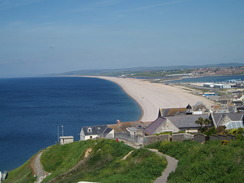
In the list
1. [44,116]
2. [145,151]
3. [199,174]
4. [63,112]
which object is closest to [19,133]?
[44,116]

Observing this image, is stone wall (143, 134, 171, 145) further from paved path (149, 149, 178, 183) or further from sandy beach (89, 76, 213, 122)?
sandy beach (89, 76, 213, 122)

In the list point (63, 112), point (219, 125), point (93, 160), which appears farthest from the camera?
point (63, 112)

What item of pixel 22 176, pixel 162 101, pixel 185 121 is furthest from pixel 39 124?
pixel 185 121

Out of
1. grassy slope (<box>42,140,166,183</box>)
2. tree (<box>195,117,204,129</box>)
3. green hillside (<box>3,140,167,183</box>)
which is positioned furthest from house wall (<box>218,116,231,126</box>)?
grassy slope (<box>42,140,166,183</box>)

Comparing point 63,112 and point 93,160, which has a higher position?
point 93,160

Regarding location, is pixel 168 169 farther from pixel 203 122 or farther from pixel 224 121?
pixel 224 121

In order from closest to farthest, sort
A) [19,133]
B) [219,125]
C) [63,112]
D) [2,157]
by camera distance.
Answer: [219,125]
[2,157]
[19,133]
[63,112]

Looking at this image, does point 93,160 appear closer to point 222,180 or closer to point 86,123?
point 222,180
